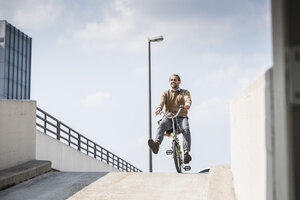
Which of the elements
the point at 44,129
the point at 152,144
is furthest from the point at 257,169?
the point at 44,129

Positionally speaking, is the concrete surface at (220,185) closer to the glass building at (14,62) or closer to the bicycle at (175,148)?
the bicycle at (175,148)

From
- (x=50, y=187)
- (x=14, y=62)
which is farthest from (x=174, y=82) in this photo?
(x=14, y=62)

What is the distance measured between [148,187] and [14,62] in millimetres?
57124

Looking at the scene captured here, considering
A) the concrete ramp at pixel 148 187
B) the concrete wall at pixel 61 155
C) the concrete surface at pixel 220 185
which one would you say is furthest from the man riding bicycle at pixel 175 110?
the concrete wall at pixel 61 155

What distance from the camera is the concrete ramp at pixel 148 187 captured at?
6992 mm

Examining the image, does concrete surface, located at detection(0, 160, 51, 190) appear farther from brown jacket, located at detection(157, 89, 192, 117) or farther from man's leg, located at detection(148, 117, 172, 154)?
brown jacket, located at detection(157, 89, 192, 117)

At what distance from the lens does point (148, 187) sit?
7648 mm

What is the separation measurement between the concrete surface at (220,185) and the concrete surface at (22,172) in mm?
4349

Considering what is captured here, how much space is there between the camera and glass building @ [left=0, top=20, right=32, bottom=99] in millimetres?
56938

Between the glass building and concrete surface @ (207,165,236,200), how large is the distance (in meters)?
52.9

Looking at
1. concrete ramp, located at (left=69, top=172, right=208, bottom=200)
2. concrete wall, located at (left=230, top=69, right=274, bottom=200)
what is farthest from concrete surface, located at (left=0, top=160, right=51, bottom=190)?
concrete wall, located at (left=230, top=69, right=274, bottom=200)

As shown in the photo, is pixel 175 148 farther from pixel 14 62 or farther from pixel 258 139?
pixel 14 62

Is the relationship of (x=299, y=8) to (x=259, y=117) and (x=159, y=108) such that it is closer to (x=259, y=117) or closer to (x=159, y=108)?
(x=259, y=117)

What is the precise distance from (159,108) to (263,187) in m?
5.10
